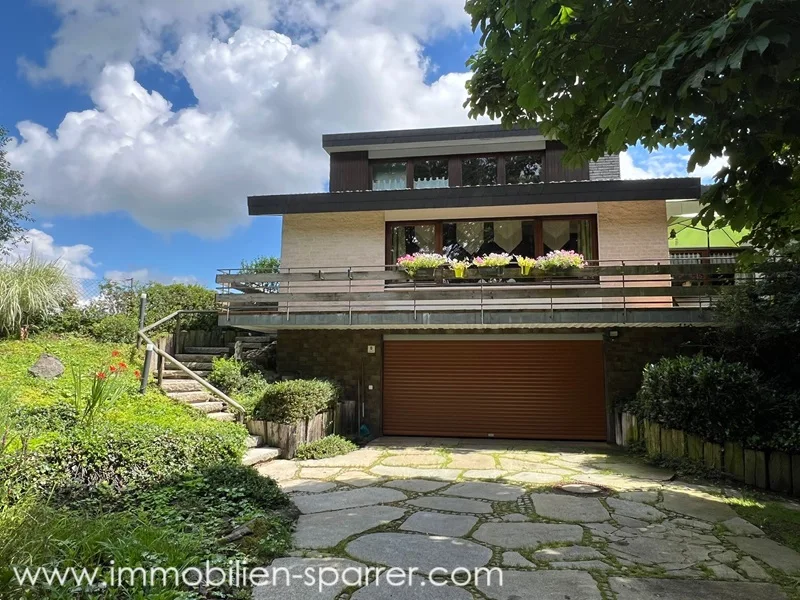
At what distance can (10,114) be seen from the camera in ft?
48.6

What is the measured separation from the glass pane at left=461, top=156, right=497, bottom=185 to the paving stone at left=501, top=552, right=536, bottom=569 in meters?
10.5

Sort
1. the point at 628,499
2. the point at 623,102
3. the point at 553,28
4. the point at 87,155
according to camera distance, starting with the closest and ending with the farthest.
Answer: the point at 623,102 < the point at 553,28 < the point at 628,499 < the point at 87,155

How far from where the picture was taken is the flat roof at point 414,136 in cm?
1237

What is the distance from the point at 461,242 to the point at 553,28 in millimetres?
8331

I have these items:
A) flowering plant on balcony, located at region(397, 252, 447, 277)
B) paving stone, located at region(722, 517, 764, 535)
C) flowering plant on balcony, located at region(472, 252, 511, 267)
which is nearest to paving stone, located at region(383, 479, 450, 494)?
paving stone, located at region(722, 517, 764, 535)

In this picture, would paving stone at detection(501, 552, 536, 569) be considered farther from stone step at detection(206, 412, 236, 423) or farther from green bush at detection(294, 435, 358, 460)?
stone step at detection(206, 412, 236, 423)

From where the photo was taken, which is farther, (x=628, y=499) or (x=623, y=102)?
(x=628, y=499)

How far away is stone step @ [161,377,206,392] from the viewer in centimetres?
877

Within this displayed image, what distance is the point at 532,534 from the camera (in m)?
4.21

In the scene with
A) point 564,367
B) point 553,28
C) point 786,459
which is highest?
point 553,28

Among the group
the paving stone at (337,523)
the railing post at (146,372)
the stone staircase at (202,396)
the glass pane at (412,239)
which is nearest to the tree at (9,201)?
the stone staircase at (202,396)

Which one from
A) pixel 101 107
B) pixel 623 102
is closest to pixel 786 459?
pixel 623 102

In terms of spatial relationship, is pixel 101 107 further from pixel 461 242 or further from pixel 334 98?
pixel 461 242

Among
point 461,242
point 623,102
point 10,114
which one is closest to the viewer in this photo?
point 623,102
